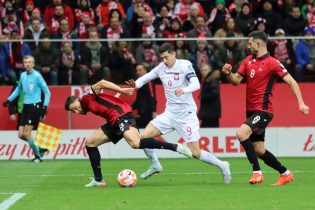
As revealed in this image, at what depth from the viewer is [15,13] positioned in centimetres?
2434

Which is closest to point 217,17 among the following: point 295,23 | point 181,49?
point 181,49

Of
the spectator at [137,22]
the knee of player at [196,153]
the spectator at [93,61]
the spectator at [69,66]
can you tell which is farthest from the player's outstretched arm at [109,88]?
the spectator at [137,22]

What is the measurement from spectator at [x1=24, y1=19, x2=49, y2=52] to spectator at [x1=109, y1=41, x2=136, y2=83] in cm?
178

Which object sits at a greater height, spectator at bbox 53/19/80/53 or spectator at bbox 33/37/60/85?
spectator at bbox 53/19/80/53

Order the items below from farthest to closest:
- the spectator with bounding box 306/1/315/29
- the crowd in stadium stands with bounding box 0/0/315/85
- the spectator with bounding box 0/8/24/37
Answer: the spectator with bounding box 306/1/315/29 < the spectator with bounding box 0/8/24/37 < the crowd in stadium stands with bounding box 0/0/315/85

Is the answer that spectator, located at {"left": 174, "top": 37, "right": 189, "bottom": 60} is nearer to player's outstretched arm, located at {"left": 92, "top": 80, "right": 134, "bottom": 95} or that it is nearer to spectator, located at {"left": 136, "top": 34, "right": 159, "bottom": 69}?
spectator, located at {"left": 136, "top": 34, "right": 159, "bottom": 69}

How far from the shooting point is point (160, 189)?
46.0 ft

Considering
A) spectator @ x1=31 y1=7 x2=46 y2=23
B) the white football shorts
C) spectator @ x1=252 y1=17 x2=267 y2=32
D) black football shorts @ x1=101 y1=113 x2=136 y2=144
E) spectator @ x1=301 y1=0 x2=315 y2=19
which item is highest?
spectator @ x1=31 y1=7 x2=46 y2=23

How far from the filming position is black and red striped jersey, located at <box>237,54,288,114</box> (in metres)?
14.3

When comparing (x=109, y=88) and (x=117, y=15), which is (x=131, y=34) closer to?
(x=117, y=15)

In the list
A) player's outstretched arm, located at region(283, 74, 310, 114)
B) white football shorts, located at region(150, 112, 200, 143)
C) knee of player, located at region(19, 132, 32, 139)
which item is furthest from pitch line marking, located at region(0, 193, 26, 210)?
knee of player, located at region(19, 132, 32, 139)

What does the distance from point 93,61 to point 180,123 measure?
8.10 m

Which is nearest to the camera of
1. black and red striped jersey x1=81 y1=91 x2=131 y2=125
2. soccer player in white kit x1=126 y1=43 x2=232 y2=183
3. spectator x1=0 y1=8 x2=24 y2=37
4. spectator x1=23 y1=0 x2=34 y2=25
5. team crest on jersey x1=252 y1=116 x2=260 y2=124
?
team crest on jersey x1=252 y1=116 x2=260 y2=124

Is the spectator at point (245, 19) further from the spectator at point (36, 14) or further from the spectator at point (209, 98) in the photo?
the spectator at point (36, 14)
